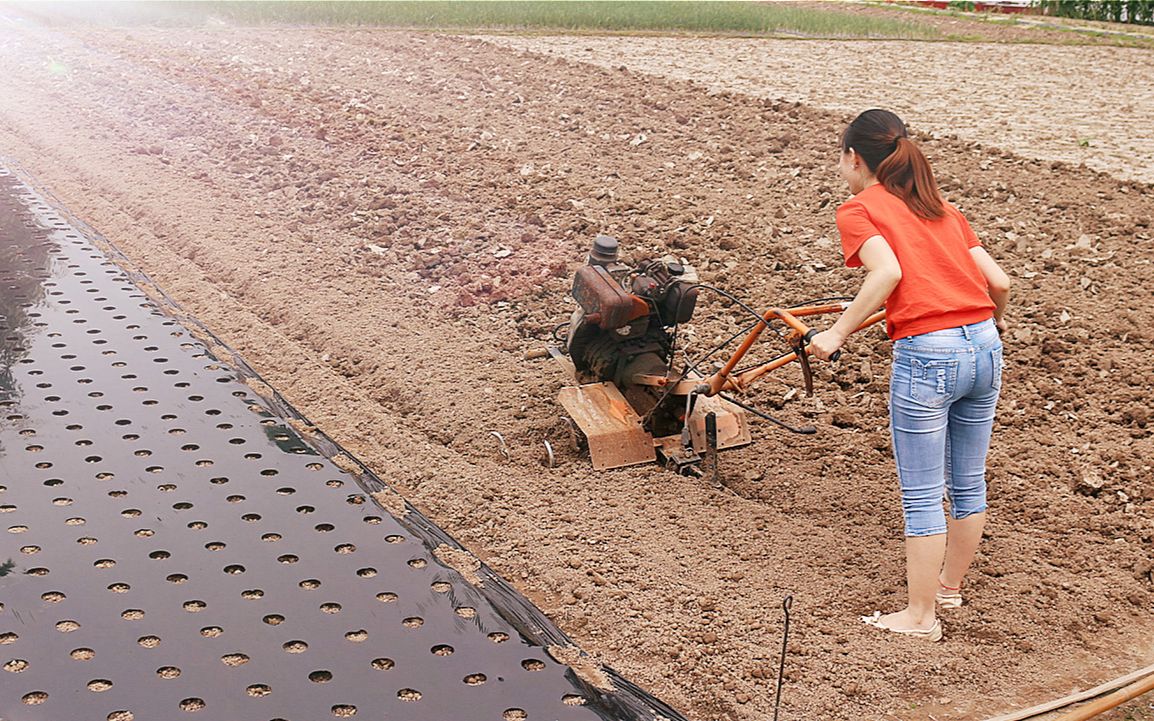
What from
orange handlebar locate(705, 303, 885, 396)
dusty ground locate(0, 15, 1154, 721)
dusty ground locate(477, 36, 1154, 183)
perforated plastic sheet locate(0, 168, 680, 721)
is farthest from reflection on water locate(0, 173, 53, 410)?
dusty ground locate(477, 36, 1154, 183)

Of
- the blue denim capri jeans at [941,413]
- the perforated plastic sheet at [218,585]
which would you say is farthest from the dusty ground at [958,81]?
the perforated plastic sheet at [218,585]

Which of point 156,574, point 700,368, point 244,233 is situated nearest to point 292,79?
point 244,233

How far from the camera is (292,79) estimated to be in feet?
37.1

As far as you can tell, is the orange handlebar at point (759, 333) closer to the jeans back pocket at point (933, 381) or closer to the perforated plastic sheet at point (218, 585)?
the jeans back pocket at point (933, 381)

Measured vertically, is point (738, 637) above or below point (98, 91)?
below

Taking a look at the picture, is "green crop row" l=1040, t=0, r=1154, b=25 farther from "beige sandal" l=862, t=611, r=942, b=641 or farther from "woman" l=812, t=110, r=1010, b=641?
"beige sandal" l=862, t=611, r=942, b=641

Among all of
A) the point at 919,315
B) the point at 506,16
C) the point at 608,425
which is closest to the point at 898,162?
the point at 919,315

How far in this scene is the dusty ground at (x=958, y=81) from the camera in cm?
934

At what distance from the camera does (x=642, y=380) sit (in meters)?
4.04

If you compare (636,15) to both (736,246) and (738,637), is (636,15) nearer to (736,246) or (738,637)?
(736,246)

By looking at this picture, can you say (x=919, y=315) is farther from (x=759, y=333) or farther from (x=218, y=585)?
(x=218, y=585)

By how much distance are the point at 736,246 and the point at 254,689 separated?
13.4 feet

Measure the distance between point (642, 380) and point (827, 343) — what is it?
1160 mm

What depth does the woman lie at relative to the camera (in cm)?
294
